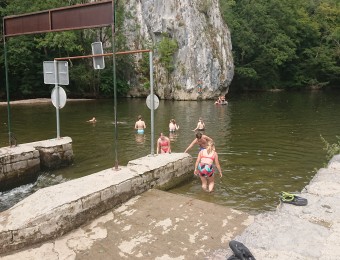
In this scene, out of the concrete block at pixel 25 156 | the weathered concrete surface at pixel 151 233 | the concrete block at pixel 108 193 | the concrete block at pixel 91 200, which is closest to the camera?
the weathered concrete surface at pixel 151 233

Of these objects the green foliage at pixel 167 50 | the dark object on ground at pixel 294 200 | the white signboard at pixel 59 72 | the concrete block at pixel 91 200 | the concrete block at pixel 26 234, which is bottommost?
the concrete block at pixel 26 234

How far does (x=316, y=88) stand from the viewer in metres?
56.5

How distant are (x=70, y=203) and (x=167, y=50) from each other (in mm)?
36343

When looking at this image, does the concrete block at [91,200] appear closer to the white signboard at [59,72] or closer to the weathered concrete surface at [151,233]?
the weathered concrete surface at [151,233]

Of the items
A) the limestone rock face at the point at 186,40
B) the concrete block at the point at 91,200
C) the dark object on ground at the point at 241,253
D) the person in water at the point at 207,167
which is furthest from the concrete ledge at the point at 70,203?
the limestone rock face at the point at 186,40

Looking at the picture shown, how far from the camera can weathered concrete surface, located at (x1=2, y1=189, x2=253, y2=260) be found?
5.34 m

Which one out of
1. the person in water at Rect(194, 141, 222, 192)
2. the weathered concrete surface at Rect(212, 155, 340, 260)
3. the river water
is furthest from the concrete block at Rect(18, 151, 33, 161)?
the weathered concrete surface at Rect(212, 155, 340, 260)

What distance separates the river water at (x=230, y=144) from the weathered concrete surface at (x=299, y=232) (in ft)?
8.18

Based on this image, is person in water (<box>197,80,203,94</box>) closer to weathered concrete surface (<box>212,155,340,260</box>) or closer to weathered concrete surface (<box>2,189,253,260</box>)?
weathered concrete surface (<box>2,189,253,260</box>)

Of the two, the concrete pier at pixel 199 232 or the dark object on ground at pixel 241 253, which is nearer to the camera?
the dark object on ground at pixel 241 253

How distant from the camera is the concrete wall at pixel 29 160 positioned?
9.90 metres

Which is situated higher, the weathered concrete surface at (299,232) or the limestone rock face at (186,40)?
the limestone rock face at (186,40)

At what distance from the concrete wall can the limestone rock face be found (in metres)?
30.1

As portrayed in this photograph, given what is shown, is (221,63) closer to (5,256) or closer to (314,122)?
(314,122)
